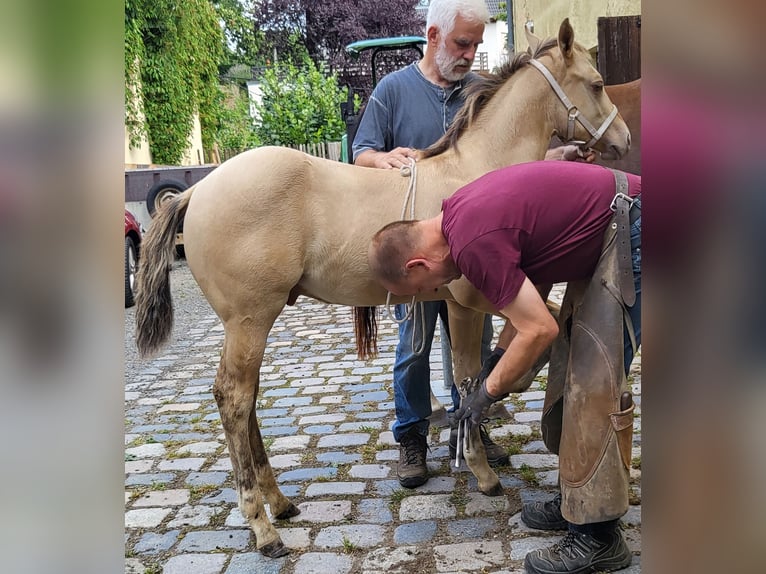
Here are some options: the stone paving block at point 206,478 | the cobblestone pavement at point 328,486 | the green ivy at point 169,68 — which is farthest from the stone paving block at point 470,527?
the green ivy at point 169,68

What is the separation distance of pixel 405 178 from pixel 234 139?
24.5 metres

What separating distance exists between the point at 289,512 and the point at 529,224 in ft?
5.78

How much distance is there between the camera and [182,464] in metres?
3.76

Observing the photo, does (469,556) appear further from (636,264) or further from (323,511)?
(636,264)

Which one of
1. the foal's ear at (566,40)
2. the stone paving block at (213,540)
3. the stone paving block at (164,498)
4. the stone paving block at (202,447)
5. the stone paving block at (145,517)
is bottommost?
the stone paving block at (202,447)

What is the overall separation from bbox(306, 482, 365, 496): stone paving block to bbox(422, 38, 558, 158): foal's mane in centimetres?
168

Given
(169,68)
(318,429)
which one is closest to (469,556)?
(318,429)

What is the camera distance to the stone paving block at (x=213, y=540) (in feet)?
9.38

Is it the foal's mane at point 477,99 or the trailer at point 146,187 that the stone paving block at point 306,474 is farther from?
the trailer at point 146,187

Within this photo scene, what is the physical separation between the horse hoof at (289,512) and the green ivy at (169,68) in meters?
13.7

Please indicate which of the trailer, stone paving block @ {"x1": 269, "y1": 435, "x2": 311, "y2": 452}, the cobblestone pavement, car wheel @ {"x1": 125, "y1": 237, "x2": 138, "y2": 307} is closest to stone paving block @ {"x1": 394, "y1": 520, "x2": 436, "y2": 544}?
the cobblestone pavement
